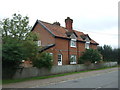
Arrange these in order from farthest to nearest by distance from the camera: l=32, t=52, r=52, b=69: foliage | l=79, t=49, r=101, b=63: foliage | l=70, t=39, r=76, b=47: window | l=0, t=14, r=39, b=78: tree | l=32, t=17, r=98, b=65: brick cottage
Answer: l=70, t=39, r=76, b=47: window, l=79, t=49, r=101, b=63: foliage, l=32, t=17, r=98, b=65: brick cottage, l=32, t=52, r=52, b=69: foliage, l=0, t=14, r=39, b=78: tree

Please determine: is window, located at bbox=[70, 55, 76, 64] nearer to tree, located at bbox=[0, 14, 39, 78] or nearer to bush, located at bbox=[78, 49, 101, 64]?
bush, located at bbox=[78, 49, 101, 64]

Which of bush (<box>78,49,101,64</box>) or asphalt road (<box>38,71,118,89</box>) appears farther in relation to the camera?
bush (<box>78,49,101,64</box>)

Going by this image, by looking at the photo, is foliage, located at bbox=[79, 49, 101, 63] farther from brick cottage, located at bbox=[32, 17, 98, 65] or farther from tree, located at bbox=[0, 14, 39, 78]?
tree, located at bbox=[0, 14, 39, 78]

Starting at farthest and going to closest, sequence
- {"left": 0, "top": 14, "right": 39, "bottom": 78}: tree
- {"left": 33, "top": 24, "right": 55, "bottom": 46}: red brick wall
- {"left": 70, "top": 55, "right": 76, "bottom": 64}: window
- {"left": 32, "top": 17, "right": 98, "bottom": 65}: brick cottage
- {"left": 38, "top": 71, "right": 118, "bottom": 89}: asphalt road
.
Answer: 1. {"left": 70, "top": 55, "right": 76, "bottom": 64}: window
2. {"left": 33, "top": 24, "right": 55, "bottom": 46}: red brick wall
3. {"left": 32, "top": 17, "right": 98, "bottom": 65}: brick cottage
4. {"left": 0, "top": 14, "right": 39, "bottom": 78}: tree
5. {"left": 38, "top": 71, "right": 118, "bottom": 89}: asphalt road

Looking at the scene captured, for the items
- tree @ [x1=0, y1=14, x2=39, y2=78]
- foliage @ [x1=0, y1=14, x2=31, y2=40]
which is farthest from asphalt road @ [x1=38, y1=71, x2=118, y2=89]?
foliage @ [x1=0, y1=14, x2=31, y2=40]

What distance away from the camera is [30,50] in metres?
19.6

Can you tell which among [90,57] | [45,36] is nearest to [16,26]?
[45,36]

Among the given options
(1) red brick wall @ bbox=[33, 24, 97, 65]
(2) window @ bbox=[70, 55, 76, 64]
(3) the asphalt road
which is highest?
(1) red brick wall @ bbox=[33, 24, 97, 65]

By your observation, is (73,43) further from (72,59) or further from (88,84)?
(88,84)

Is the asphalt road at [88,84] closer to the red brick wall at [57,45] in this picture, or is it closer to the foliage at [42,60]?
the foliage at [42,60]

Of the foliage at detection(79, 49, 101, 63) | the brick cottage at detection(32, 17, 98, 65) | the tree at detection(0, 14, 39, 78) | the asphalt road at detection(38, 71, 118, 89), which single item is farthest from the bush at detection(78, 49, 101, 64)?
the asphalt road at detection(38, 71, 118, 89)

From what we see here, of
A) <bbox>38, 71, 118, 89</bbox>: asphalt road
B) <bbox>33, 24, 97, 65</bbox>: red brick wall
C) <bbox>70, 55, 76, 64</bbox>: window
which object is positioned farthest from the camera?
<bbox>70, 55, 76, 64</bbox>: window

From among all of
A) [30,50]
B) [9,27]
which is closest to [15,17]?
[9,27]

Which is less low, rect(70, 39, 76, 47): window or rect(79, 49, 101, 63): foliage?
rect(70, 39, 76, 47): window
